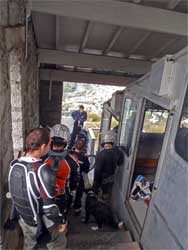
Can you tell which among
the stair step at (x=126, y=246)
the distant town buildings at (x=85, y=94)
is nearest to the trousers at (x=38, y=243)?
the stair step at (x=126, y=246)

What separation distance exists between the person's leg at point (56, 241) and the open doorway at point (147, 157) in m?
1.33

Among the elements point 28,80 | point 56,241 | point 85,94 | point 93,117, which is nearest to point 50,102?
point 28,80

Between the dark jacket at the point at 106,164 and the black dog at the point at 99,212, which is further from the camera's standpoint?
the dark jacket at the point at 106,164

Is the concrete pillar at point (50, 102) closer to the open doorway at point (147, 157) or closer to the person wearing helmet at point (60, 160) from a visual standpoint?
the open doorway at point (147, 157)

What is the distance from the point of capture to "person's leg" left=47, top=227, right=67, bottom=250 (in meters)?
2.16

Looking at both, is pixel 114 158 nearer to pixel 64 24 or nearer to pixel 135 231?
pixel 135 231

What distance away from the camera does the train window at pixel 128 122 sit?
12.4 feet

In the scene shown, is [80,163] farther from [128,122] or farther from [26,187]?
[26,187]

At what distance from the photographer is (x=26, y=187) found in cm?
183

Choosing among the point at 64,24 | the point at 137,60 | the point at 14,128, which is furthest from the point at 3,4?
the point at 137,60

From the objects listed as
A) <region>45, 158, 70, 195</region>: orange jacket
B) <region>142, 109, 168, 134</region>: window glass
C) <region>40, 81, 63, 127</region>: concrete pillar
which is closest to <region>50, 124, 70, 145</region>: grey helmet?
<region>45, 158, 70, 195</region>: orange jacket

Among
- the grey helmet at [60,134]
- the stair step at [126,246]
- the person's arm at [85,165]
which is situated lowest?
the stair step at [126,246]

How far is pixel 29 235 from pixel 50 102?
693 centimetres

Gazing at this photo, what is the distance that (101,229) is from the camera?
352 cm
